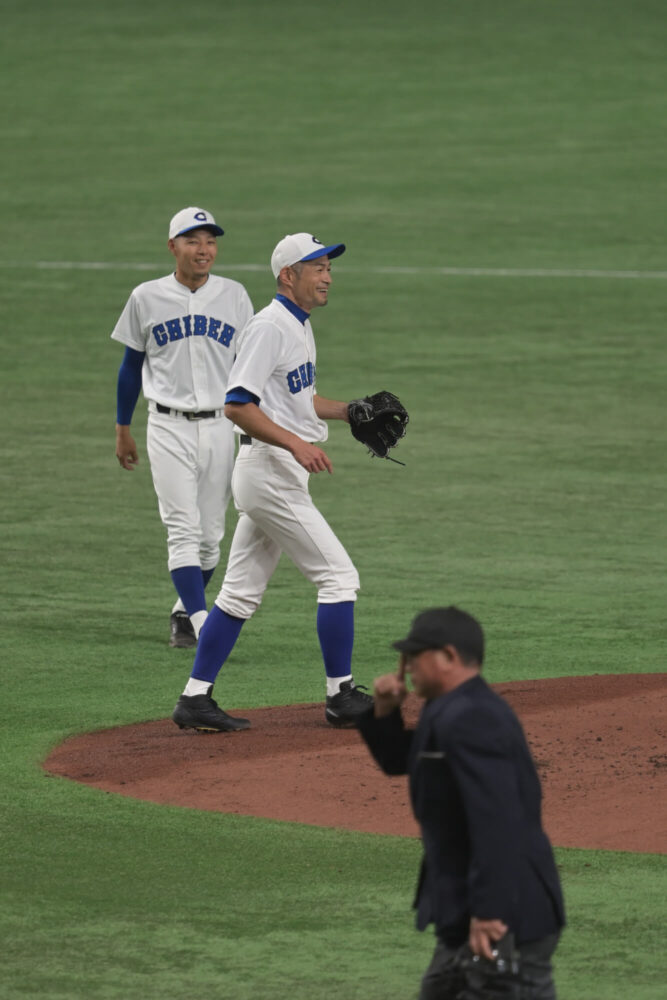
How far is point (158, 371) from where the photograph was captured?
9.97m

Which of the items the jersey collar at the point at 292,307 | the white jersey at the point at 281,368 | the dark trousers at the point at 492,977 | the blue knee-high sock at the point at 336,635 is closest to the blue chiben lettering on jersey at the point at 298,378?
the white jersey at the point at 281,368

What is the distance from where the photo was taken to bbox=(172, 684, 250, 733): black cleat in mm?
8086

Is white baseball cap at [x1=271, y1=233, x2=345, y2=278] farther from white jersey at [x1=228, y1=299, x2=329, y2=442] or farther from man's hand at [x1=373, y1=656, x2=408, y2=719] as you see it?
man's hand at [x1=373, y1=656, x2=408, y2=719]

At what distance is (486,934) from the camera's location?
13.0 ft

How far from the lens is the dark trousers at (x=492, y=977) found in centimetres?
405

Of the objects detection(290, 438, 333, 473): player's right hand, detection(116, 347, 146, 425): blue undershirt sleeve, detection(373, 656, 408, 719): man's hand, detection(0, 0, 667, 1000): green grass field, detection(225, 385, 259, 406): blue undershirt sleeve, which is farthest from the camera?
detection(116, 347, 146, 425): blue undershirt sleeve

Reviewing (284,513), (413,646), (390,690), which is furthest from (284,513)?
(413,646)

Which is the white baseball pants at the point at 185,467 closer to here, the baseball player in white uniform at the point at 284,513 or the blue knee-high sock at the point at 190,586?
the blue knee-high sock at the point at 190,586

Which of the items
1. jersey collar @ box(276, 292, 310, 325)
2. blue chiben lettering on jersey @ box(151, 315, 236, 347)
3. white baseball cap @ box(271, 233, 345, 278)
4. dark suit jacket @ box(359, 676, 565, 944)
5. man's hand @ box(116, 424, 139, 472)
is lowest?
dark suit jacket @ box(359, 676, 565, 944)

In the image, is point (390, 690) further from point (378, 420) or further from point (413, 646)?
point (378, 420)

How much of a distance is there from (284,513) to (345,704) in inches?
33.7

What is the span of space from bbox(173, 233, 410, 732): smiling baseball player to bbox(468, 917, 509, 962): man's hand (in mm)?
4075

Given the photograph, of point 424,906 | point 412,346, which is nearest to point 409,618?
point 424,906

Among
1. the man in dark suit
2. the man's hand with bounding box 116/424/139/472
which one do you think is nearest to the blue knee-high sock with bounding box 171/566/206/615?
the man's hand with bounding box 116/424/139/472
